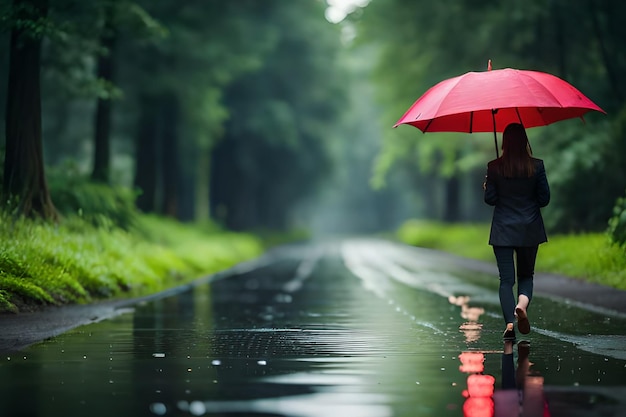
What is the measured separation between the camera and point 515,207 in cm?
1198

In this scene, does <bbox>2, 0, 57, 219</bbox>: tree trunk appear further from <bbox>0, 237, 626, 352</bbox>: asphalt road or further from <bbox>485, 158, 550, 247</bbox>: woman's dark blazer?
<bbox>485, 158, 550, 247</bbox>: woman's dark blazer

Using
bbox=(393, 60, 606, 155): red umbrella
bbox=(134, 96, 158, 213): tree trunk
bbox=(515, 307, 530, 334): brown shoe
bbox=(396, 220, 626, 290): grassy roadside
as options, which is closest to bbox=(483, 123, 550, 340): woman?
bbox=(515, 307, 530, 334): brown shoe

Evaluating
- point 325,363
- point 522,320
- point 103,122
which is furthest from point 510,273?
point 103,122

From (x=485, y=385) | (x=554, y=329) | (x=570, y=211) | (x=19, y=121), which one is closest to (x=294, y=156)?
(x=570, y=211)

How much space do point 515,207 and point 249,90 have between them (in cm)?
4085

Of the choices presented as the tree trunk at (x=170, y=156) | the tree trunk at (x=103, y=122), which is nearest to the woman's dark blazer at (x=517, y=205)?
the tree trunk at (x=103, y=122)

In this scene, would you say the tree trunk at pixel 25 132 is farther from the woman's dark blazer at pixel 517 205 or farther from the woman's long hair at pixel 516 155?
the woman's long hair at pixel 516 155

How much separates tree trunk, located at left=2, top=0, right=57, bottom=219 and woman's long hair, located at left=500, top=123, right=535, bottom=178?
11.9 metres

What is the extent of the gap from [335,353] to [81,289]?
26.9 ft

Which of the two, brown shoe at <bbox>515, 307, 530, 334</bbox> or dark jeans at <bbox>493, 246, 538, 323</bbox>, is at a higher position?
dark jeans at <bbox>493, 246, 538, 323</bbox>

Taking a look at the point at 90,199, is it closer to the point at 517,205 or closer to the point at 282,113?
the point at 517,205

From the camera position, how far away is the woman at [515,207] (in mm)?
11883

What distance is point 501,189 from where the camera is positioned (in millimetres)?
12016

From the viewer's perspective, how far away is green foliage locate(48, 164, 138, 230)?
24562 millimetres
